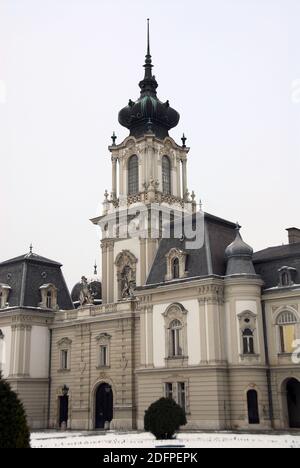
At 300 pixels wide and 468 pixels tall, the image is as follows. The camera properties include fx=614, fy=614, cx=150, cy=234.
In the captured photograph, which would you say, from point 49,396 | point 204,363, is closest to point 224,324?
point 204,363

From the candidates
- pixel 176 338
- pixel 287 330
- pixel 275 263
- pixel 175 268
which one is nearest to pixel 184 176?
pixel 175 268

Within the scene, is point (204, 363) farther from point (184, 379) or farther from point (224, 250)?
point (224, 250)

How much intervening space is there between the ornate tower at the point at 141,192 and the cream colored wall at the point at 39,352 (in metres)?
6.26

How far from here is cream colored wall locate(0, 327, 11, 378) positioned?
52688mm

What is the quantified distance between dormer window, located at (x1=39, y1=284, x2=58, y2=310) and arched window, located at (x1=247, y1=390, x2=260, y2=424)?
22.2 m

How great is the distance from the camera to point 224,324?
41625 millimetres

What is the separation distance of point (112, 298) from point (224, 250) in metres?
13.1

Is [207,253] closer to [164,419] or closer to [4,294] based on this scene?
[164,419]

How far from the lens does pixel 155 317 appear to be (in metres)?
44.7

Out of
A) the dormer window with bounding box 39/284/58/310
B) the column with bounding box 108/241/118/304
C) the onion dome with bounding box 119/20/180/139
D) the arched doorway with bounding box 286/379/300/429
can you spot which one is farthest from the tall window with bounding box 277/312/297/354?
the onion dome with bounding box 119/20/180/139

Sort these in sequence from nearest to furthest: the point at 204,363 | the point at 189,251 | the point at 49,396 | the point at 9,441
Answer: the point at 9,441 < the point at 204,363 < the point at 189,251 < the point at 49,396

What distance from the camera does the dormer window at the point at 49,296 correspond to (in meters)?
55.7

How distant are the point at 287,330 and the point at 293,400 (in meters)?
5.06

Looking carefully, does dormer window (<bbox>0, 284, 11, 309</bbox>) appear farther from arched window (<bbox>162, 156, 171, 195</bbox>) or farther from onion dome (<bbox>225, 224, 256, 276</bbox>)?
onion dome (<bbox>225, 224, 256, 276</bbox>)
